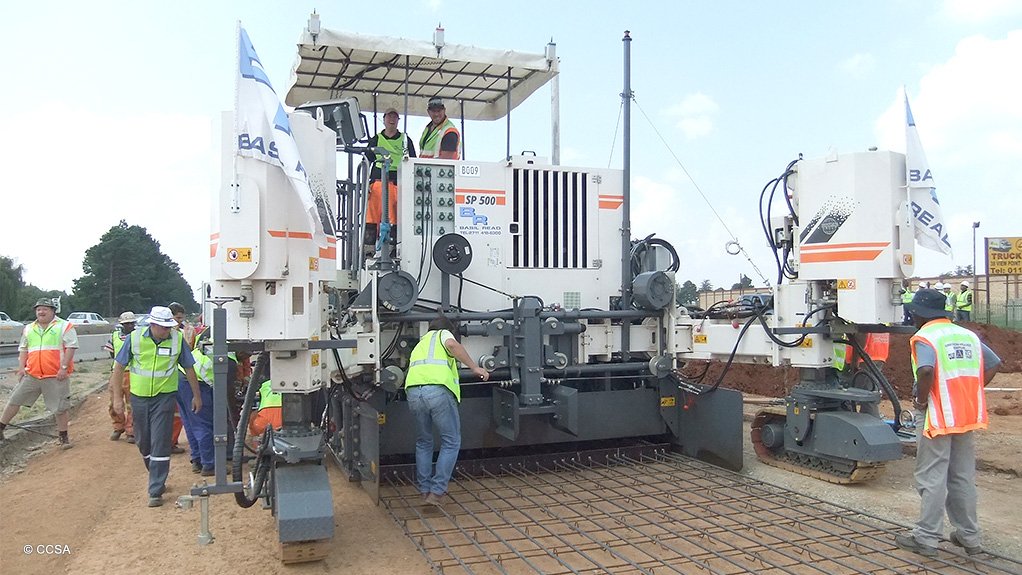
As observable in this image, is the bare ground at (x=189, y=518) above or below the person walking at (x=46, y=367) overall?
below

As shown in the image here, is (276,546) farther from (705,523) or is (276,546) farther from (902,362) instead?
(902,362)

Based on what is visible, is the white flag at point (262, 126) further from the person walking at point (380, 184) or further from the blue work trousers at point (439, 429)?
the person walking at point (380, 184)

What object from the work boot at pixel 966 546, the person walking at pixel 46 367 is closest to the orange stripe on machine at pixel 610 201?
the work boot at pixel 966 546

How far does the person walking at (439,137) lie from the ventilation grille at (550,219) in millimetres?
702

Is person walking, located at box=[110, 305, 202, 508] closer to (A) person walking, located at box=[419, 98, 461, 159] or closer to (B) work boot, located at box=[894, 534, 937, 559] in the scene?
(A) person walking, located at box=[419, 98, 461, 159]

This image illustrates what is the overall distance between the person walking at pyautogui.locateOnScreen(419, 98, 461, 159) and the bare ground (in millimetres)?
3159

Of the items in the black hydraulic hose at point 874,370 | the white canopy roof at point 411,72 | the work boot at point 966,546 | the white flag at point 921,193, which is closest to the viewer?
the work boot at point 966,546

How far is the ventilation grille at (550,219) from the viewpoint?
7.11 metres

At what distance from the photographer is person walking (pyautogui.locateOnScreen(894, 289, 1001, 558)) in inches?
185

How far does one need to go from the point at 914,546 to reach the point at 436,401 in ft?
10.5

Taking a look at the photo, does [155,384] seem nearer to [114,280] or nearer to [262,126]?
[262,126]

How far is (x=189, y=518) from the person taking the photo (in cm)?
580

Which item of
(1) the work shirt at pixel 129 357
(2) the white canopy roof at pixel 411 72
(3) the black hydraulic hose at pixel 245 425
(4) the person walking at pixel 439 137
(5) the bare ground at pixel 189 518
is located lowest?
(5) the bare ground at pixel 189 518

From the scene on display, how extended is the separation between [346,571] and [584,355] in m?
3.09
